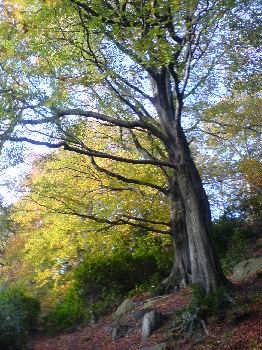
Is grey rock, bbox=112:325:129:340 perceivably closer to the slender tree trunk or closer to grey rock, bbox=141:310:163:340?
grey rock, bbox=141:310:163:340

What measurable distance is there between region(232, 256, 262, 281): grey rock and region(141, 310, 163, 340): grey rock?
3.04 meters

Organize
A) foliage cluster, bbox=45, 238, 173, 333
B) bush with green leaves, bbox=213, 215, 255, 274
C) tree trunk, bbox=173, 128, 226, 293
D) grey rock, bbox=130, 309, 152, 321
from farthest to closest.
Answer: bush with green leaves, bbox=213, 215, 255, 274
foliage cluster, bbox=45, 238, 173, 333
grey rock, bbox=130, 309, 152, 321
tree trunk, bbox=173, 128, 226, 293

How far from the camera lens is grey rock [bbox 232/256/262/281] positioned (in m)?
10.5

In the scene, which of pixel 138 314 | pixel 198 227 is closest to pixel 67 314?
pixel 138 314

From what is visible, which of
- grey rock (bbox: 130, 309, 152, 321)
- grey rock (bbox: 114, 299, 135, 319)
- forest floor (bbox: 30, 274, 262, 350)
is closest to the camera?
forest floor (bbox: 30, 274, 262, 350)

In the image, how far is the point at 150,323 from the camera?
27.1 feet

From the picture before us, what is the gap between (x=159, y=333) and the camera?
26.1 feet

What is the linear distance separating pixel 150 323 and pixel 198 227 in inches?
85.6

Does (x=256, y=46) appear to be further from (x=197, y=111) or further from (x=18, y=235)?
(x=18, y=235)

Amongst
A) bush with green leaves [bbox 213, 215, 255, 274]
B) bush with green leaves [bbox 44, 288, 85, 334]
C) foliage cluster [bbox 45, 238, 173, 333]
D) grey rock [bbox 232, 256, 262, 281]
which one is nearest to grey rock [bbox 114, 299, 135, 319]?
foliage cluster [bbox 45, 238, 173, 333]

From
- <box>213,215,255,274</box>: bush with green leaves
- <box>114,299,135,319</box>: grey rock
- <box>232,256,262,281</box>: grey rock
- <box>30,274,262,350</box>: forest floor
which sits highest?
<box>213,215,255,274</box>: bush with green leaves

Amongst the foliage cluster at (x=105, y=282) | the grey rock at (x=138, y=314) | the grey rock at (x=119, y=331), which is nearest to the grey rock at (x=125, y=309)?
the grey rock at (x=138, y=314)

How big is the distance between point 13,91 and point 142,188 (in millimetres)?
5596

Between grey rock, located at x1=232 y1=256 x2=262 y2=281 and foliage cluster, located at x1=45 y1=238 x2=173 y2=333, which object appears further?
foliage cluster, located at x1=45 y1=238 x2=173 y2=333
